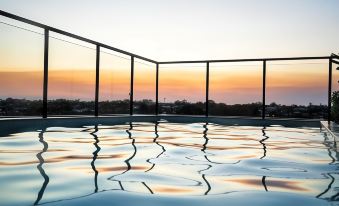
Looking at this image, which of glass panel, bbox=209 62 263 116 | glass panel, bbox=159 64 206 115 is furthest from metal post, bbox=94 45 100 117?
glass panel, bbox=209 62 263 116

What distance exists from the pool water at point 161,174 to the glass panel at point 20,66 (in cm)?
206

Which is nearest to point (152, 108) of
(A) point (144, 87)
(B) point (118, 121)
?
(A) point (144, 87)

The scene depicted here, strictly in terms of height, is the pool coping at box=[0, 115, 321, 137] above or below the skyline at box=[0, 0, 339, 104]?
below

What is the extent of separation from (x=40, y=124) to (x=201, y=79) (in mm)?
4984

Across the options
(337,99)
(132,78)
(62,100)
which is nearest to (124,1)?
(132,78)

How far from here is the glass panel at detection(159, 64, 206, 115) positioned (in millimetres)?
9195

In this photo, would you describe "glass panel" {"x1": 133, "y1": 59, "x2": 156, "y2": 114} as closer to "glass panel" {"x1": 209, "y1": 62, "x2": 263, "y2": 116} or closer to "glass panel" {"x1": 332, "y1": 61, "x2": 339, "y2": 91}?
"glass panel" {"x1": 209, "y1": 62, "x2": 263, "y2": 116}

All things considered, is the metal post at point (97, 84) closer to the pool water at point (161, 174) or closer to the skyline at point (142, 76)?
the skyline at point (142, 76)

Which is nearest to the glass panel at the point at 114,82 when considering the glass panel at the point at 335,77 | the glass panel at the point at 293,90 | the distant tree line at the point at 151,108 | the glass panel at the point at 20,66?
the distant tree line at the point at 151,108

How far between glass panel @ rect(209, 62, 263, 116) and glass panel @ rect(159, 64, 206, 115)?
288mm

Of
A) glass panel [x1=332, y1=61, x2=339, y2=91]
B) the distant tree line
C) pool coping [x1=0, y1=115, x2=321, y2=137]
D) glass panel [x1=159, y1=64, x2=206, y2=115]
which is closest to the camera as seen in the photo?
pool coping [x1=0, y1=115, x2=321, y2=137]

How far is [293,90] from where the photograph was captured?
8.57 metres

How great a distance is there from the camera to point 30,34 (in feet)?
18.2

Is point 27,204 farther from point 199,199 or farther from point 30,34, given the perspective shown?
point 30,34
